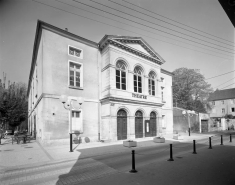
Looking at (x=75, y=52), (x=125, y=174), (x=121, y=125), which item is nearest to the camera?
(x=125, y=174)

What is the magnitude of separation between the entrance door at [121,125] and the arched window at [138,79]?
3.82 meters

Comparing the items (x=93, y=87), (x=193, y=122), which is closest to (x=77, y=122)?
(x=93, y=87)

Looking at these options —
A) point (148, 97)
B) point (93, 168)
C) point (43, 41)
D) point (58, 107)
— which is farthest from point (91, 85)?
point (93, 168)

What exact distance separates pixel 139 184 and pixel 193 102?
3628cm

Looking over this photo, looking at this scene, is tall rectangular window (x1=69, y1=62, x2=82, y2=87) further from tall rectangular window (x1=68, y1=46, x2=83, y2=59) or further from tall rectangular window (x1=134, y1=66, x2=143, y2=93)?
tall rectangular window (x1=134, y1=66, x2=143, y2=93)

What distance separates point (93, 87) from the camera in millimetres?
17875

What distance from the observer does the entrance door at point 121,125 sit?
17391 millimetres

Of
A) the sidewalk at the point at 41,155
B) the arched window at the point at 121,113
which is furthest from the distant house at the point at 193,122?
the sidewalk at the point at 41,155

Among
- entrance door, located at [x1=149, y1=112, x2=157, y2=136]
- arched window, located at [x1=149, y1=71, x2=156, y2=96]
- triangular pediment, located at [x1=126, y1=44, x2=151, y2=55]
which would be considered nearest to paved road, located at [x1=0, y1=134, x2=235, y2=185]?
entrance door, located at [x1=149, y1=112, x2=157, y2=136]

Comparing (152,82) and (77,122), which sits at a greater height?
(152,82)

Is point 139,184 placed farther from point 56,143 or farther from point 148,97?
point 148,97

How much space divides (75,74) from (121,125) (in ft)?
24.6

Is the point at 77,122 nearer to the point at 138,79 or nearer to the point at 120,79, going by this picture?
the point at 120,79

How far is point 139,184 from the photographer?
17.0 ft
